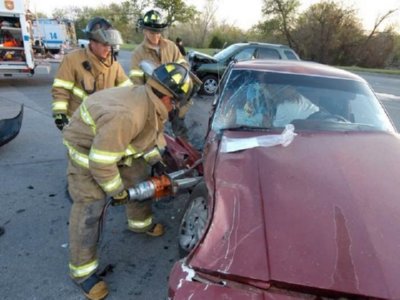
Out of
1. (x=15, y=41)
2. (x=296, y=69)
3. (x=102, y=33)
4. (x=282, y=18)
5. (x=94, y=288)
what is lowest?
(x=282, y=18)

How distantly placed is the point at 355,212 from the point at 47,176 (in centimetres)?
367

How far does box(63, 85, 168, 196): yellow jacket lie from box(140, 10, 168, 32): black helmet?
1.99 metres

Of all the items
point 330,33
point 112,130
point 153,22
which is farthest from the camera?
point 330,33

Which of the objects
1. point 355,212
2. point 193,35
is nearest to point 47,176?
point 355,212

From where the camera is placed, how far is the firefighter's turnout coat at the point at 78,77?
10.9 ft

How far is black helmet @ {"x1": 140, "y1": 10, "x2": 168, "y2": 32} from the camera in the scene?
13.4 ft

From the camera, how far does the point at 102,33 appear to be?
10.0ft

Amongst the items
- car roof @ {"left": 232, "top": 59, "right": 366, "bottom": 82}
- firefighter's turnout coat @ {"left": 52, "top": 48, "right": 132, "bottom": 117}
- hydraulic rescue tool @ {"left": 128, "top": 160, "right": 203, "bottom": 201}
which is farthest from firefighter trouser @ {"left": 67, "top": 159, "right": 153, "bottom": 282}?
car roof @ {"left": 232, "top": 59, "right": 366, "bottom": 82}

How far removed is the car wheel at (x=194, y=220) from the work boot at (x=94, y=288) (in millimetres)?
596

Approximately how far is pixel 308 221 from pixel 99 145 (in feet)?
4.06

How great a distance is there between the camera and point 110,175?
2.23 metres

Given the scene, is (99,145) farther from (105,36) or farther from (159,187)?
(105,36)

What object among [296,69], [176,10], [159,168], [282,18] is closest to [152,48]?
[296,69]

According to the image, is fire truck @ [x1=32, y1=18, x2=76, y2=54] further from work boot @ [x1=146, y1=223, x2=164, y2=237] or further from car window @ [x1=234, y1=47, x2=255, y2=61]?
work boot @ [x1=146, y1=223, x2=164, y2=237]
